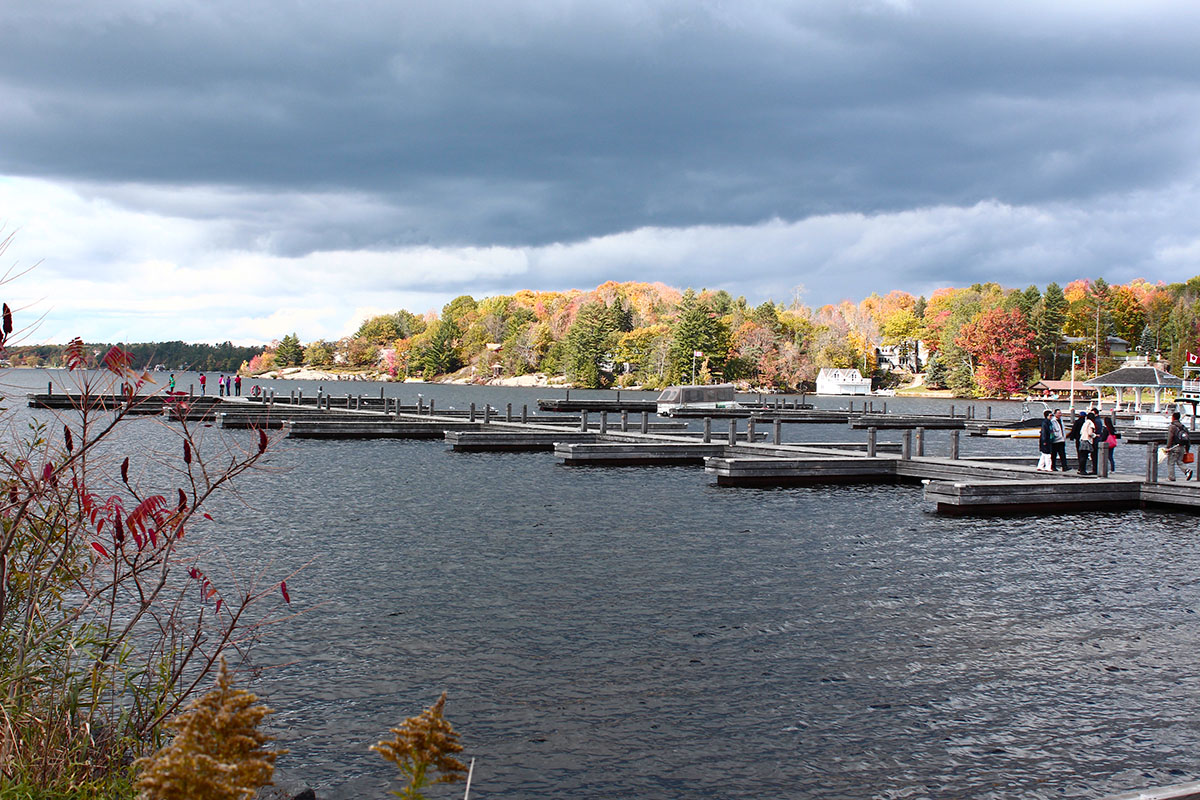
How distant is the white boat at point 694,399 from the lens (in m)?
78.9

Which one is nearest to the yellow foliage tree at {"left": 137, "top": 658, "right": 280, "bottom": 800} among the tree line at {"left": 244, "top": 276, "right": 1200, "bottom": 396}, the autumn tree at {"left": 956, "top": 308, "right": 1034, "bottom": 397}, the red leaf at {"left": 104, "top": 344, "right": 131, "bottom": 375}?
the red leaf at {"left": 104, "top": 344, "right": 131, "bottom": 375}

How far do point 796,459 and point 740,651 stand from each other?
727 inches

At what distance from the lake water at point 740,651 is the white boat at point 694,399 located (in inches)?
2189

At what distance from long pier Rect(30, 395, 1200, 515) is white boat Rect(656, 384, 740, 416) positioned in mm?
23534

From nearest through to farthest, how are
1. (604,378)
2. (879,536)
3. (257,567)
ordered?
1. (257,567)
2. (879,536)
3. (604,378)

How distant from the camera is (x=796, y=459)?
29.8m

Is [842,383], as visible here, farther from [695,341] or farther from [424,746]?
[424,746]

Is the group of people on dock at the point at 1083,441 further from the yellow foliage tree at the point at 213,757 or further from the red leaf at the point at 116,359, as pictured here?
the yellow foliage tree at the point at 213,757

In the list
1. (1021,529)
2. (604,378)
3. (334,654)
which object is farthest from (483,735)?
(604,378)

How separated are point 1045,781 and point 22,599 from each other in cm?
857

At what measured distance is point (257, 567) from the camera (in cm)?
1620

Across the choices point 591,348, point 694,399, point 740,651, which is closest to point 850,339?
point 591,348

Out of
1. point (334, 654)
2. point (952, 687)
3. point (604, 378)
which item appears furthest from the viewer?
point (604, 378)

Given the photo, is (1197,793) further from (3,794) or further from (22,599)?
(22,599)
